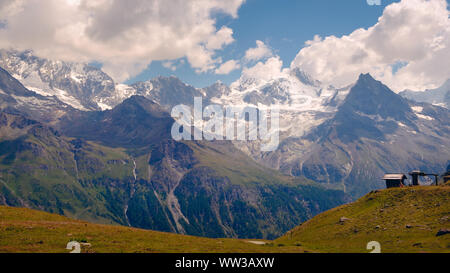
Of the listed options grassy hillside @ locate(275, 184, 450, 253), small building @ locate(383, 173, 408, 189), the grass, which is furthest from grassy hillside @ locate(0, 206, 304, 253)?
small building @ locate(383, 173, 408, 189)

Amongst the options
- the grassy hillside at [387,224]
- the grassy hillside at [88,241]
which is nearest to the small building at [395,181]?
the grassy hillside at [387,224]

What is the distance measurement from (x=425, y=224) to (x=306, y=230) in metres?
32.6

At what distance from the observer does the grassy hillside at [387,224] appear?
2520 inches

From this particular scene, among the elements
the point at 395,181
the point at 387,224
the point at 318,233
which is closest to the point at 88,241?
the point at 318,233

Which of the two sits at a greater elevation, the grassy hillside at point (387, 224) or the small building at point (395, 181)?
the small building at point (395, 181)

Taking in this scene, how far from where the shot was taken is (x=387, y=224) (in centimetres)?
7931

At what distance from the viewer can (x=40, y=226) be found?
62.7m

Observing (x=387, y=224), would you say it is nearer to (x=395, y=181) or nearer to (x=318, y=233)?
(x=318, y=233)

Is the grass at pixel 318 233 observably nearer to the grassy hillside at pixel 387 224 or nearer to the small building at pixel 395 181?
the grassy hillside at pixel 387 224

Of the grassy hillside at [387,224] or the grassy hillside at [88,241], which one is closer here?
the grassy hillside at [88,241]

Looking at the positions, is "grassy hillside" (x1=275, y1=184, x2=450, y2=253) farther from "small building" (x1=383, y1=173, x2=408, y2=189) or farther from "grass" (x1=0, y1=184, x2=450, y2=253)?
"small building" (x1=383, y1=173, x2=408, y2=189)

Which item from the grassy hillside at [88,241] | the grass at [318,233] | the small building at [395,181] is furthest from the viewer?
the small building at [395,181]
